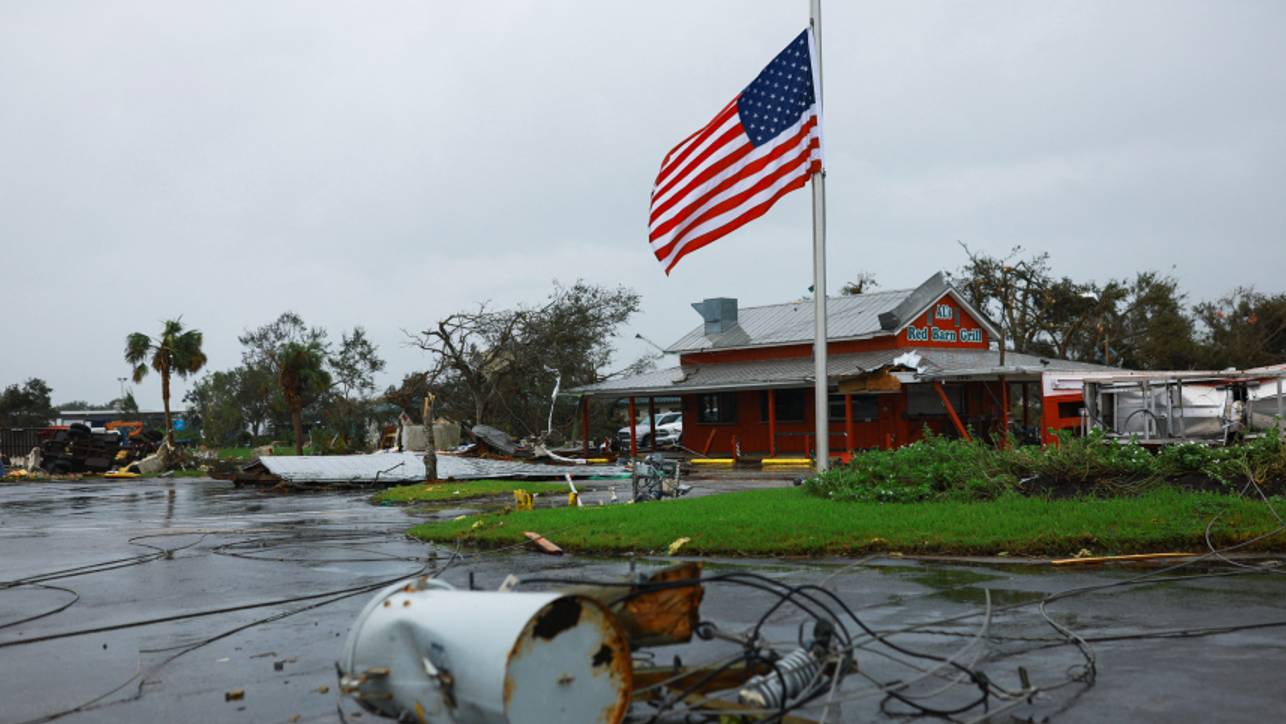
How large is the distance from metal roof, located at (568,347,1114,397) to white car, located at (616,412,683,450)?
4.54 metres

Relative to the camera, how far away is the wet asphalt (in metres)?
6.68

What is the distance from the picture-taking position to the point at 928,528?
13281 mm

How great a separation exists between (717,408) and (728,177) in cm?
2762

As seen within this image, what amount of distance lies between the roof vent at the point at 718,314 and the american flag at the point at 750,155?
95.3 feet

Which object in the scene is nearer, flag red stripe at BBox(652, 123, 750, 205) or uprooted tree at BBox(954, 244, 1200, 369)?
flag red stripe at BBox(652, 123, 750, 205)

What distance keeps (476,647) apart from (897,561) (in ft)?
27.2

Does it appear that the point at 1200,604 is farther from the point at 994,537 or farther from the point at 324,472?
the point at 324,472

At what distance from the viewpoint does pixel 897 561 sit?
1223 cm

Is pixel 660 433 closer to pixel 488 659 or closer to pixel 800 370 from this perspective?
pixel 800 370

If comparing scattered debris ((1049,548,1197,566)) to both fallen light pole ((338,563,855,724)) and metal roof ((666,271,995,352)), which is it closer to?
fallen light pole ((338,563,855,724))

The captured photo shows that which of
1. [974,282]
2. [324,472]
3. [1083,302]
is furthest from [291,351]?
[1083,302]

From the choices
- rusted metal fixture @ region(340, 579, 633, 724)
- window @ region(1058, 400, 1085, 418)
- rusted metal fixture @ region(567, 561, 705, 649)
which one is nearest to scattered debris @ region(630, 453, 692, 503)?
window @ region(1058, 400, 1085, 418)

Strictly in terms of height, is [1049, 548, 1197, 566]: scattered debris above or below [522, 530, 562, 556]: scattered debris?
above

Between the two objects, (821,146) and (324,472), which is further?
(324,472)
